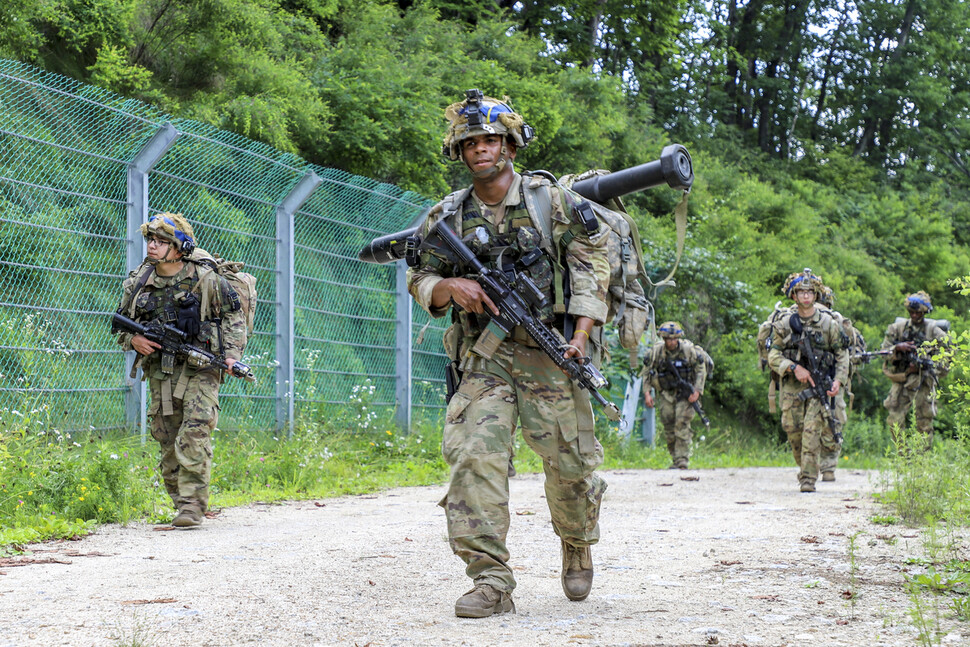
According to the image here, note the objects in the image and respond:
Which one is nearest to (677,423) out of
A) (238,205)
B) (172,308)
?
(238,205)

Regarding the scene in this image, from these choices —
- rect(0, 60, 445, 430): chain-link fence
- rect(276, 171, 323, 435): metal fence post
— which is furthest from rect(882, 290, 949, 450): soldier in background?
rect(276, 171, 323, 435): metal fence post

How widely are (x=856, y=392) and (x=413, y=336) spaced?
10.4 metres

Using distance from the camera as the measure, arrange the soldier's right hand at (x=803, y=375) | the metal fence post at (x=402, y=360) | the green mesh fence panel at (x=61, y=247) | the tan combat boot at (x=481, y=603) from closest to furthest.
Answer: the tan combat boot at (x=481, y=603), the green mesh fence panel at (x=61, y=247), the soldier's right hand at (x=803, y=375), the metal fence post at (x=402, y=360)

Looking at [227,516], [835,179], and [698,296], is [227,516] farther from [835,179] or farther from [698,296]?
[835,179]

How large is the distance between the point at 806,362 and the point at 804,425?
0.60 m

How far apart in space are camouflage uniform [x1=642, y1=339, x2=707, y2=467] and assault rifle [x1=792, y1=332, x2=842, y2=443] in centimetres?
315

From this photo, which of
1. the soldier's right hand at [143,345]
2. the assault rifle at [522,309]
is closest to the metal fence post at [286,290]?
the soldier's right hand at [143,345]

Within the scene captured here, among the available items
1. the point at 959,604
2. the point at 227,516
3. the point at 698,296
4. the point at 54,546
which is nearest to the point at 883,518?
→ the point at 959,604

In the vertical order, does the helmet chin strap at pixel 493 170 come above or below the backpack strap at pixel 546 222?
above

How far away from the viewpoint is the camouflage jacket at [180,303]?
702 centimetres

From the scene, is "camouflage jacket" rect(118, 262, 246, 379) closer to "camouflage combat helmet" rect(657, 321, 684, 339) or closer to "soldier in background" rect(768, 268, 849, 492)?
"soldier in background" rect(768, 268, 849, 492)

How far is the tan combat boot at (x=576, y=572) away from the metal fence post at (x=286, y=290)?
5955mm

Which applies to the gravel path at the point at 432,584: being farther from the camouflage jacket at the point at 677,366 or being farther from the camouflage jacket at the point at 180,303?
the camouflage jacket at the point at 677,366

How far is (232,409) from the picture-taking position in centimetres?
960
